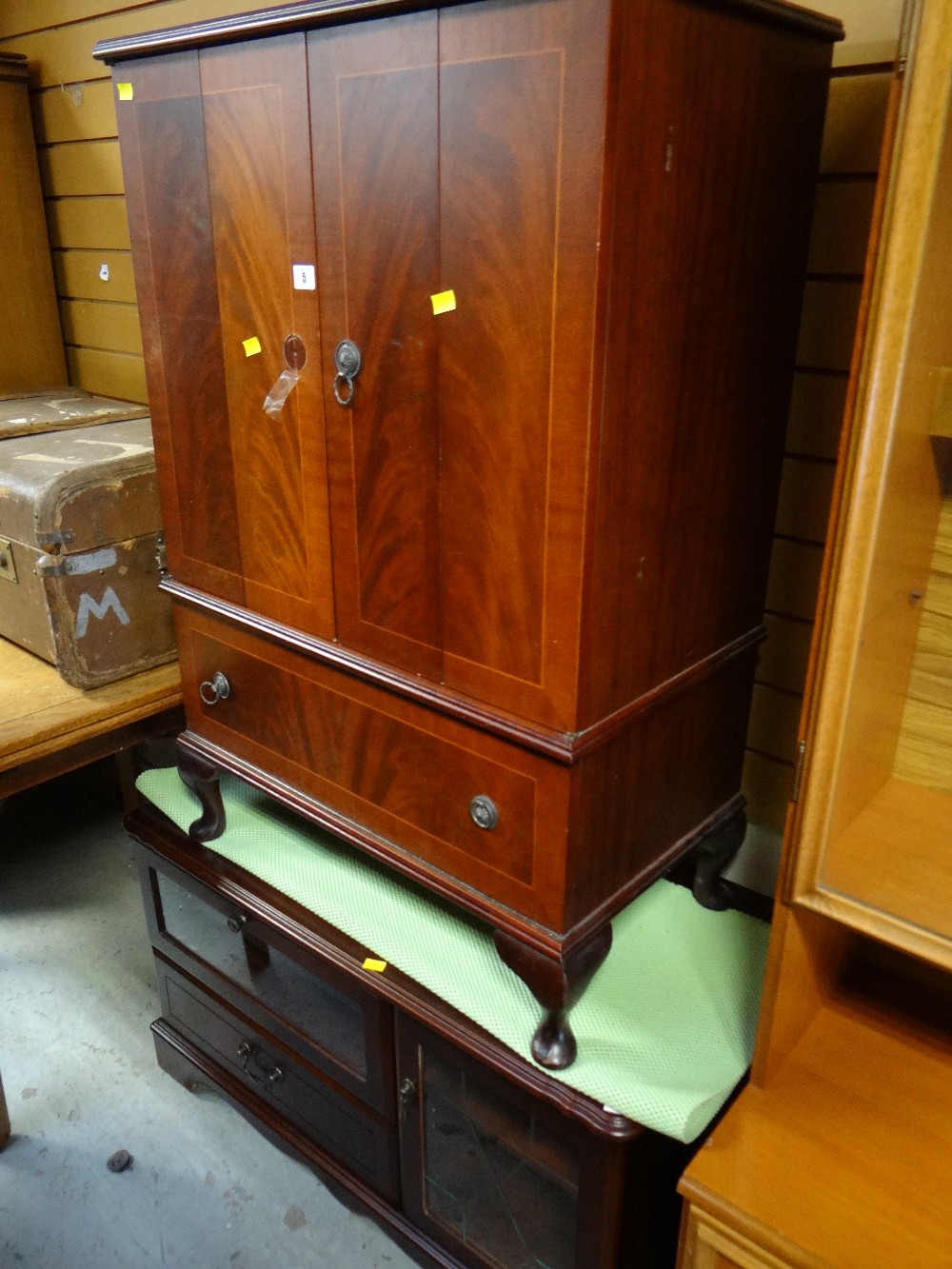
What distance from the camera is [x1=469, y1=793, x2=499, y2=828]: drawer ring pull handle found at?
115cm

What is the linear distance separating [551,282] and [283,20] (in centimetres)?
45

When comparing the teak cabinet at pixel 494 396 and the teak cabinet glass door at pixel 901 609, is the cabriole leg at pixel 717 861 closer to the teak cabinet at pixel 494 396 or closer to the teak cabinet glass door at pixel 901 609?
the teak cabinet at pixel 494 396

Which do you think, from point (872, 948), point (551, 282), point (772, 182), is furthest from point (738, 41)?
point (872, 948)

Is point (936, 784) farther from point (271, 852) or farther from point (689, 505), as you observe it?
point (271, 852)

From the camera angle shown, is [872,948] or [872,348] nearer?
[872,348]

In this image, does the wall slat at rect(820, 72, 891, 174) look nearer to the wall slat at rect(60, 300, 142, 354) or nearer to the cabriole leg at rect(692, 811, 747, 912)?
the cabriole leg at rect(692, 811, 747, 912)

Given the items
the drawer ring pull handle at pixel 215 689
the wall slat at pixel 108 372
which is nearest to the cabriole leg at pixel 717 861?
the drawer ring pull handle at pixel 215 689

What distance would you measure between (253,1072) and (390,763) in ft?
2.56

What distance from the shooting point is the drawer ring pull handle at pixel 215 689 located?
151 centimetres

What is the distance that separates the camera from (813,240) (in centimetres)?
128

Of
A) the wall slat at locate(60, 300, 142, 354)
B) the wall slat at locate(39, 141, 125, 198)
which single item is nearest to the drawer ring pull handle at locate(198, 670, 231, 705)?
the wall slat at locate(60, 300, 142, 354)

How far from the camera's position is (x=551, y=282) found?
3.00 feet

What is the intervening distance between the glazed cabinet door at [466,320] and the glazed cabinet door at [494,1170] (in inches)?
21.4

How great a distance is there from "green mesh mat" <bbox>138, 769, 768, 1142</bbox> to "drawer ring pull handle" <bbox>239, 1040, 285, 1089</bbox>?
13.9 inches
